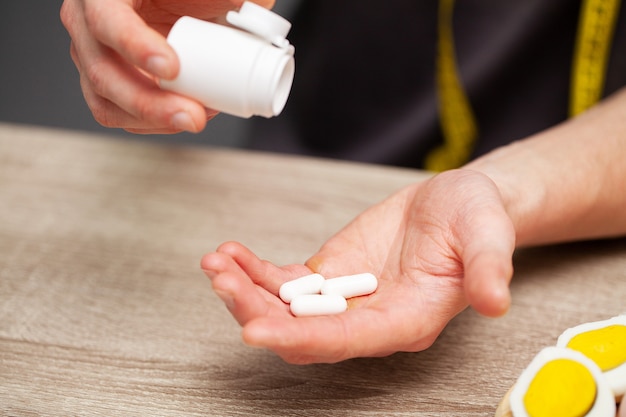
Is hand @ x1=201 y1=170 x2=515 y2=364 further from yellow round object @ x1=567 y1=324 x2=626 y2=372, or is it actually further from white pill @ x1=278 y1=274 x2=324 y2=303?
yellow round object @ x1=567 y1=324 x2=626 y2=372

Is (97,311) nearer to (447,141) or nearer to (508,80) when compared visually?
(447,141)

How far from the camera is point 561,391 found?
0.59 metres

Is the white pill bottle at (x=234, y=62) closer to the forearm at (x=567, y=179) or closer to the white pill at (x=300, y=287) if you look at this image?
the white pill at (x=300, y=287)

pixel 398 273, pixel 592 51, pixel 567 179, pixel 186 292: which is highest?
pixel 592 51

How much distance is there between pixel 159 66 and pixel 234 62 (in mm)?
74

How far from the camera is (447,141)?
1.37m

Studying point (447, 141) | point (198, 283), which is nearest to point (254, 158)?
point (198, 283)

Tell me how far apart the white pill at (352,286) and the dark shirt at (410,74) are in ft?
2.36

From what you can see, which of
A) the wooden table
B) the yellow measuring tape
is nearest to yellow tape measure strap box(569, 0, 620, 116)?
the yellow measuring tape

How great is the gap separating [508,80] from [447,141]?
6.8 inches

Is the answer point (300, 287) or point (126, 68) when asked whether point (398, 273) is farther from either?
point (126, 68)

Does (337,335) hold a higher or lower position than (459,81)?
lower

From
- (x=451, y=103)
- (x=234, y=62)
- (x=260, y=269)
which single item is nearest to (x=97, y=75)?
(x=234, y=62)

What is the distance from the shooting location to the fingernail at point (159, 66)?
2.08 ft
